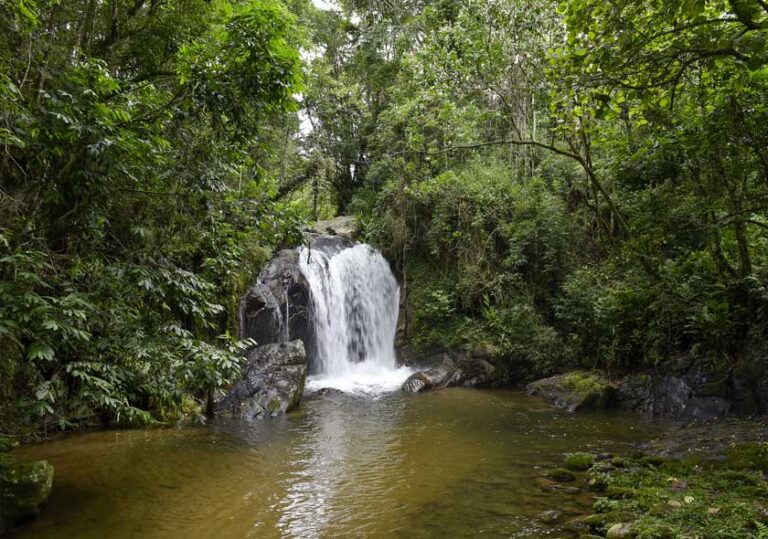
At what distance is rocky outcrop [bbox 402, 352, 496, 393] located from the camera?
44.0 ft

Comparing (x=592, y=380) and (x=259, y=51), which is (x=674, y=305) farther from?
(x=259, y=51)

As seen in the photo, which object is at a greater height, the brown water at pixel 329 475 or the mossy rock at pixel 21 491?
the mossy rock at pixel 21 491

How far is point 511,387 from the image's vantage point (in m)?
13.6

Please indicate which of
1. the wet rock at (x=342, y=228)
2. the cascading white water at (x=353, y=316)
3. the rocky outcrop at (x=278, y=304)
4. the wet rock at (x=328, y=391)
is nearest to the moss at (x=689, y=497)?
the wet rock at (x=328, y=391)

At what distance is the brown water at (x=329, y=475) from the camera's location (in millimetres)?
5203

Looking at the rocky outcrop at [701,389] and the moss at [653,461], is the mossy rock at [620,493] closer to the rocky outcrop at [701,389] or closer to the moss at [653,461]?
the moss at [653,461]

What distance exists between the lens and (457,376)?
1401cm

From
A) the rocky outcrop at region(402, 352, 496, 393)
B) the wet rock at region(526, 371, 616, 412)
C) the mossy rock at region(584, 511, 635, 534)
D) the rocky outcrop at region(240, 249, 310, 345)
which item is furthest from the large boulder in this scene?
the mossy rock at region(584, 511, 635, 534)

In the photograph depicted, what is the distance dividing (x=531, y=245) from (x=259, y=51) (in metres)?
11.9

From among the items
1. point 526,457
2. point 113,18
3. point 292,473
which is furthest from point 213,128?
point 526,457

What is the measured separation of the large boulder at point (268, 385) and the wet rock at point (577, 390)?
19.0 feet

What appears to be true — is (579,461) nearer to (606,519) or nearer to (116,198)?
(606,519)

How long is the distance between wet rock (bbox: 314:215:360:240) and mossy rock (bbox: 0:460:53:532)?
46.0 ft

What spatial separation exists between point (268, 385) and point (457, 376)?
5531 mm
